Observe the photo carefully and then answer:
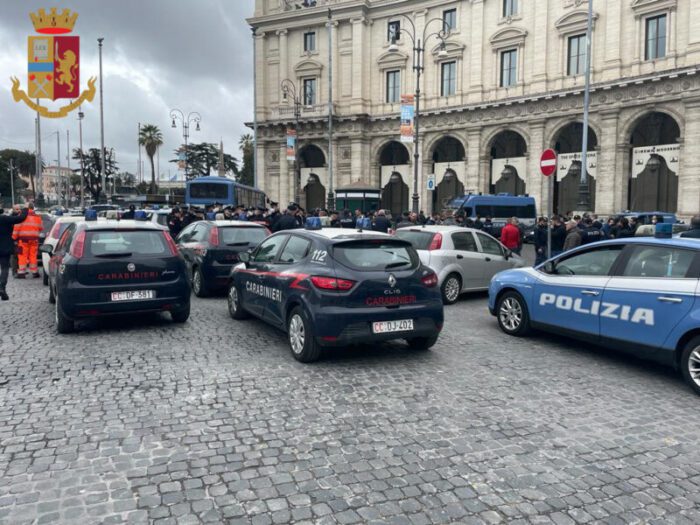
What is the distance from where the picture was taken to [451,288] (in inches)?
440

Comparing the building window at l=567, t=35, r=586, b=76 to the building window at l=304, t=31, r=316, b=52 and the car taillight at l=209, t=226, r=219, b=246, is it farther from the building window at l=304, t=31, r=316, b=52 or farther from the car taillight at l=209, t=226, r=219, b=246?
the car taillight at l=209, t=226, r=219, b=246

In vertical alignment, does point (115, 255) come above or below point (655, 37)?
below

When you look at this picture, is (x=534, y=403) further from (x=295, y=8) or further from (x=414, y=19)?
(x=295, y=8)

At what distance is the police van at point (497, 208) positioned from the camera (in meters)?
29.5

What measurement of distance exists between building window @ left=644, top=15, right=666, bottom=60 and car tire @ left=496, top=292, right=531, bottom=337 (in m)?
30.3

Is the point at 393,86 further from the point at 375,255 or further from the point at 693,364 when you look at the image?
the point at 693,364

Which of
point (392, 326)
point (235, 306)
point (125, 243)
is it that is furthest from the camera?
Result: point (235, 306)

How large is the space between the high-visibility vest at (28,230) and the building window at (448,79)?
33.5 m

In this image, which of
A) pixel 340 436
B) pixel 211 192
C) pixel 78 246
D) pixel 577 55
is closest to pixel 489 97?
pixel 577 55

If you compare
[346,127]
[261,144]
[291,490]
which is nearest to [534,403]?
[291,490]

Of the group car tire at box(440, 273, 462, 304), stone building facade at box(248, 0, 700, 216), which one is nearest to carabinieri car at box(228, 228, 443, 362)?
car tire at box(440, 273, 462, 304)

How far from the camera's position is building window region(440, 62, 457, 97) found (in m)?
41.6

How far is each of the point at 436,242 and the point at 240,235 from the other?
3891 mm

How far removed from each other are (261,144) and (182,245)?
38473 millimetres
